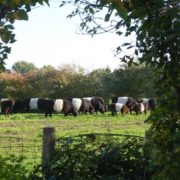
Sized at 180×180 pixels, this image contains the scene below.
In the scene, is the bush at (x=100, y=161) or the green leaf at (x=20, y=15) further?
the bush at (x=100, y=161)

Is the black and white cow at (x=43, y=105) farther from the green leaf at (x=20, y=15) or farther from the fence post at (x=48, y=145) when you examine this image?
the green leaf at (x=20, y=15)

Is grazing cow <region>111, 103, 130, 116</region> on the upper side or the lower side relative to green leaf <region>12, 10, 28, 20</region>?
lower

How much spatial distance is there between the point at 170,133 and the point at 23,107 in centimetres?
4154

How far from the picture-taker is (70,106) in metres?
38.6

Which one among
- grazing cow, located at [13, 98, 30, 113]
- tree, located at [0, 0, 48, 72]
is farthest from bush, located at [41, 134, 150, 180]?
grazing cow, located at [13, 98, 30, 113]

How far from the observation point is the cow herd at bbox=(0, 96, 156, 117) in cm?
3797

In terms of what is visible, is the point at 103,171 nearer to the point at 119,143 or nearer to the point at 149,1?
the point at 119,143

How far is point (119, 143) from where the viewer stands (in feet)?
19.4

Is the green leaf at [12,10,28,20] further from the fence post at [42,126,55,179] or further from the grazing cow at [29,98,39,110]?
the grazing cow at [29,98,39,110]

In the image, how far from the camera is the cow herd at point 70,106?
3797 centimetres

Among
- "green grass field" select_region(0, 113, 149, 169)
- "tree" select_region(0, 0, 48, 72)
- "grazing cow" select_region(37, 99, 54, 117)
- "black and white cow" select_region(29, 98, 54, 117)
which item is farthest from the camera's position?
"black and white cow" select_region(29, 98, 54, 117)

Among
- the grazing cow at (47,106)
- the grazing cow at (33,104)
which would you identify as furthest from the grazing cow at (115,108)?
the grazing cow at (33,104)

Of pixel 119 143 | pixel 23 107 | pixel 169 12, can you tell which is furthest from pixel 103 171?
pixel 23 107

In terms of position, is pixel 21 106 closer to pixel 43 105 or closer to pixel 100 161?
pixel 43 105
